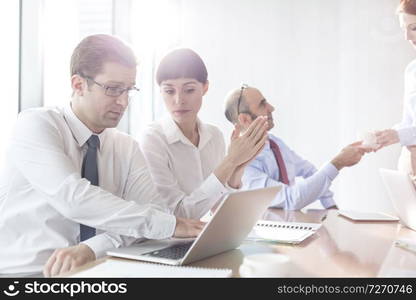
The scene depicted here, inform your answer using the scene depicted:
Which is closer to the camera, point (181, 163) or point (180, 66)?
point (180, 66)

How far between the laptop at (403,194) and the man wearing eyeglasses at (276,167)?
1.83 ft

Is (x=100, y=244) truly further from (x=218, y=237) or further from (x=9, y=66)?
(x=9, y=66)

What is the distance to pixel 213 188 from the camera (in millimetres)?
1702

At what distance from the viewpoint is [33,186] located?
4.68 ft

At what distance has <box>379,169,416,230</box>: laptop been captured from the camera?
62.7 inches

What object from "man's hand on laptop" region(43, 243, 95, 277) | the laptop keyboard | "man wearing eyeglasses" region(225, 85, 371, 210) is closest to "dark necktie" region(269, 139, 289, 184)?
"man wearing eyeglasses" region(225, 85, 371, 210)

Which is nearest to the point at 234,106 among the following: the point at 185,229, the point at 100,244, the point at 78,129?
the point at 78,129

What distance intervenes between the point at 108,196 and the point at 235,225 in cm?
40

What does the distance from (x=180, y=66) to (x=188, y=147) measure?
0.39 metres

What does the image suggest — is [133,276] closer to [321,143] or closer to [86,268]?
[86,268]

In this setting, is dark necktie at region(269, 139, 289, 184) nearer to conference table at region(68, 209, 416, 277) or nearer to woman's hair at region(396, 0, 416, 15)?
conference table at region(68, 209, 416, 277)

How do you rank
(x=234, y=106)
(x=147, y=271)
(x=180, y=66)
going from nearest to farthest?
(x=147, y=271), (x=180, y=66), (x=234, y=106)

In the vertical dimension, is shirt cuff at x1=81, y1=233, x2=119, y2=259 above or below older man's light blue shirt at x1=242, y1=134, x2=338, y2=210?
above

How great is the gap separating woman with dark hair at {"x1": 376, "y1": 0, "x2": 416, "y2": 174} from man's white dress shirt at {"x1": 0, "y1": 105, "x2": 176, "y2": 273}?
4.67 feet
